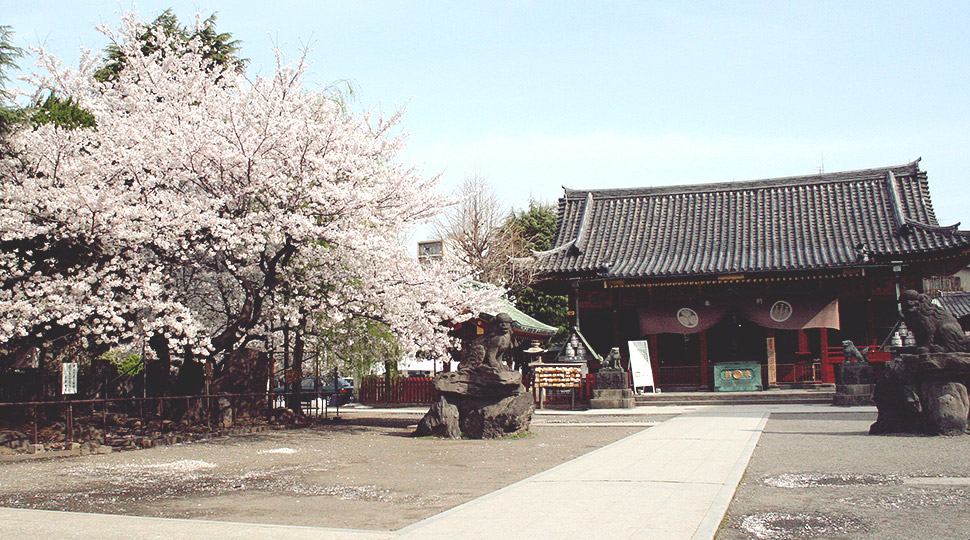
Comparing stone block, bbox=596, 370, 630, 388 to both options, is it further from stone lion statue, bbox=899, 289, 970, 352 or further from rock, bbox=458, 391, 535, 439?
stone lion statue, bbox=899, 289, 970, 352

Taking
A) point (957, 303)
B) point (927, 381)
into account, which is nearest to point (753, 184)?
point (957, 303)

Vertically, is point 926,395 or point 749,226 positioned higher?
point 749,226

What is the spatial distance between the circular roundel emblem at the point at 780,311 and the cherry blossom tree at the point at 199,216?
13.4 m

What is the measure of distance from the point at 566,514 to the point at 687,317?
2157 centimetres

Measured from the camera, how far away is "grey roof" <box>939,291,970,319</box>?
3834 centimetres

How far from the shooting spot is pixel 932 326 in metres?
13.7

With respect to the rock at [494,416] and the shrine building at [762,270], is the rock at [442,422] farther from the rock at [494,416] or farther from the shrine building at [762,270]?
the shrine building at [762,270]

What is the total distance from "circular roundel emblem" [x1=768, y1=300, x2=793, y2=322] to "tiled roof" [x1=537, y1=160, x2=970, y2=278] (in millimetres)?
1579

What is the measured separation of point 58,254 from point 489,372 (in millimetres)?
8995

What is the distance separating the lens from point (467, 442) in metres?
14.9

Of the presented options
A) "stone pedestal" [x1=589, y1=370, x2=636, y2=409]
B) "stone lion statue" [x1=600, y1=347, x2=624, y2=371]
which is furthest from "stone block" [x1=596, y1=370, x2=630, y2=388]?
"stone lion statue" [x1=600, y1=347, x2=624, y2=371]

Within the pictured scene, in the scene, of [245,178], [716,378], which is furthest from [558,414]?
[245,178]

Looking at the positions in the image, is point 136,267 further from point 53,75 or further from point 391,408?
point 391,408

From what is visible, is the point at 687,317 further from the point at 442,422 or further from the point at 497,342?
the point at 442,422
